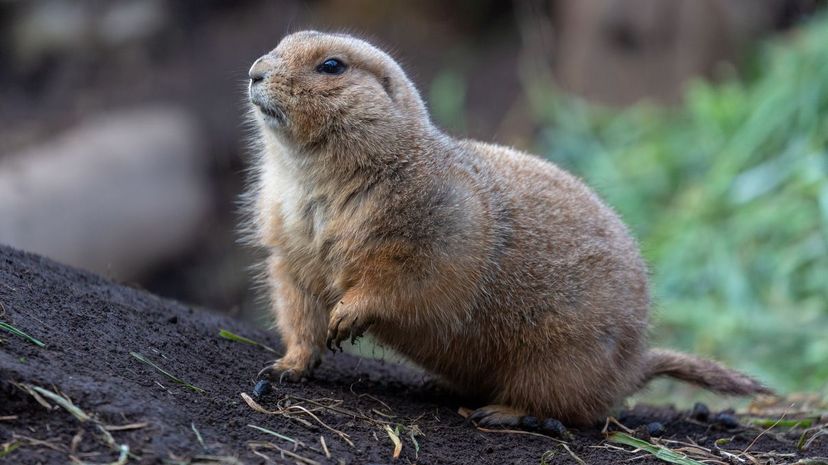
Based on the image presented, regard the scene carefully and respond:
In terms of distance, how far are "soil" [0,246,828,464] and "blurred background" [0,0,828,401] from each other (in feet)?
6.98

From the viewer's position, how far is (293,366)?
5.73 meters

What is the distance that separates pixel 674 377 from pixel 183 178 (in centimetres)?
986

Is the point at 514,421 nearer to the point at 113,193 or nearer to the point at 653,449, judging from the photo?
the point at 653,449

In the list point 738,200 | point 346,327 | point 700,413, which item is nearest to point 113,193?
point 738,200

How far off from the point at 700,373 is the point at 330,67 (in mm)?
3082

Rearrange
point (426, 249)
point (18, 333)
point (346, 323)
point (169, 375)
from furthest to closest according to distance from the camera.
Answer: point (426, 249), point (346, 323), point (169, 375), point (18, 333)

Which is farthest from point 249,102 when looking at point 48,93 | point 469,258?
point 48,93

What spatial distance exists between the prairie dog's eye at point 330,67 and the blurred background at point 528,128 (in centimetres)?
119

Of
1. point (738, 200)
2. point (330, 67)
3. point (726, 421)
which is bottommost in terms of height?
point (726, 421)

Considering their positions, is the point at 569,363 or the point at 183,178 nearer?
the point at 569,363

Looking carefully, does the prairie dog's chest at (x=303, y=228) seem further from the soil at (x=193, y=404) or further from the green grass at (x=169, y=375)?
the green grass at (x=169, y=375)

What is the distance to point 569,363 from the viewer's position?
5902 millimetres

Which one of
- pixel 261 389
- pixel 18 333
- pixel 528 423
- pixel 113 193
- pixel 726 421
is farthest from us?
pixel 113 193

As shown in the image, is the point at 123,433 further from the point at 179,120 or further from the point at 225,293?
the point at 179,120
